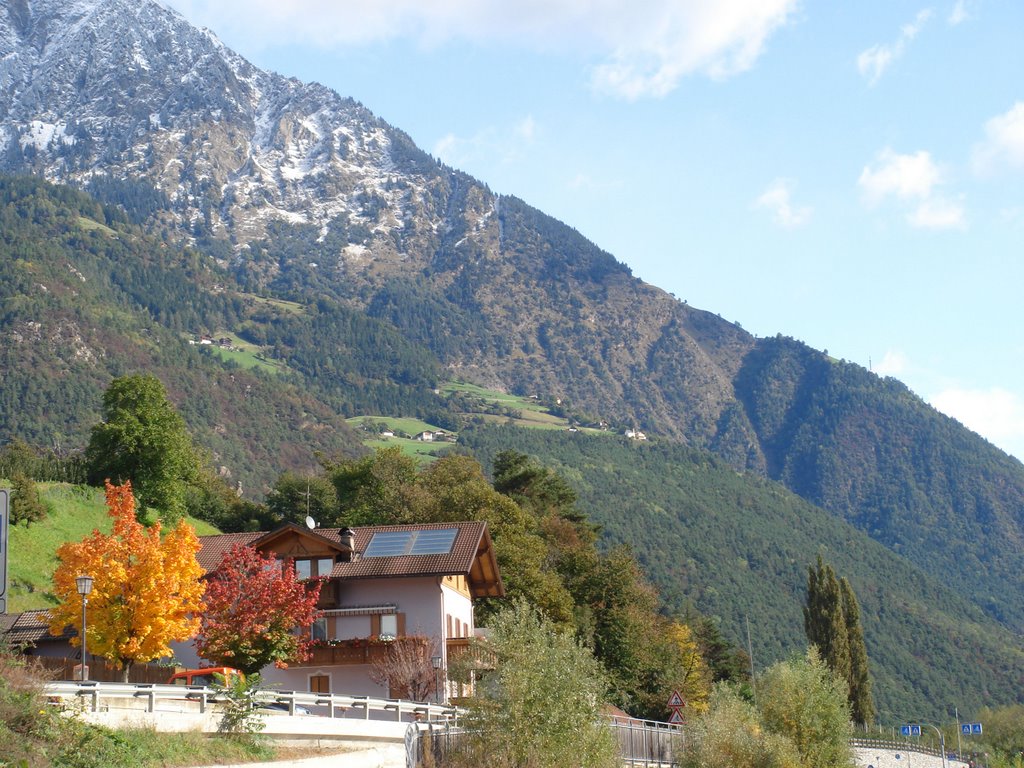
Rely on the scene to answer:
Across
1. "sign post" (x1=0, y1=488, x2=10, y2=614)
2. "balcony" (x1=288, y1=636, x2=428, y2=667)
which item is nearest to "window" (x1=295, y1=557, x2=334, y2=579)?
"balcony" (x1=288, y1=636, x2=428, y2=667)

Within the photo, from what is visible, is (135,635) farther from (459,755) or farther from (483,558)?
(483,558)

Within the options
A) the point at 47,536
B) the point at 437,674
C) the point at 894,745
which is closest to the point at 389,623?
the point at 437,674

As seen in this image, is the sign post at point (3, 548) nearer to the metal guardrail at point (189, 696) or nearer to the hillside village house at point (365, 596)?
the metal guardrail at point (189, 696)

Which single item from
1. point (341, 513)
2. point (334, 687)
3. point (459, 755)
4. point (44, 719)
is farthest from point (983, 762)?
point (44, 719)

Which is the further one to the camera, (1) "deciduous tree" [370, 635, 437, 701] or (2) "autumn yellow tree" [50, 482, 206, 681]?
(1) "deciduous tree" [370, 635, 437, 701]

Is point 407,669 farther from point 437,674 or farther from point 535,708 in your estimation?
point 535,708

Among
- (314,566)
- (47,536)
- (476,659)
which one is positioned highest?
(47,536)

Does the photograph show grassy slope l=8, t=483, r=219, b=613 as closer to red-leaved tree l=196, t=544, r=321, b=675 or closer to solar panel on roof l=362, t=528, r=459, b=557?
red-leaved tree l=196, t=544, r=321, b=675

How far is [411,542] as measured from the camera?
53469 millimetres

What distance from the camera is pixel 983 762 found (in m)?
101

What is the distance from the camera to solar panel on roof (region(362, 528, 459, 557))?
172 feet

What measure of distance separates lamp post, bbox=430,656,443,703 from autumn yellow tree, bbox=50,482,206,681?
10836 millimetres

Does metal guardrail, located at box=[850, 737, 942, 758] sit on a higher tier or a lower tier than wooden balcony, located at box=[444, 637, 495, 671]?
lower

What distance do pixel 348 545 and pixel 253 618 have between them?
42.5 feet
